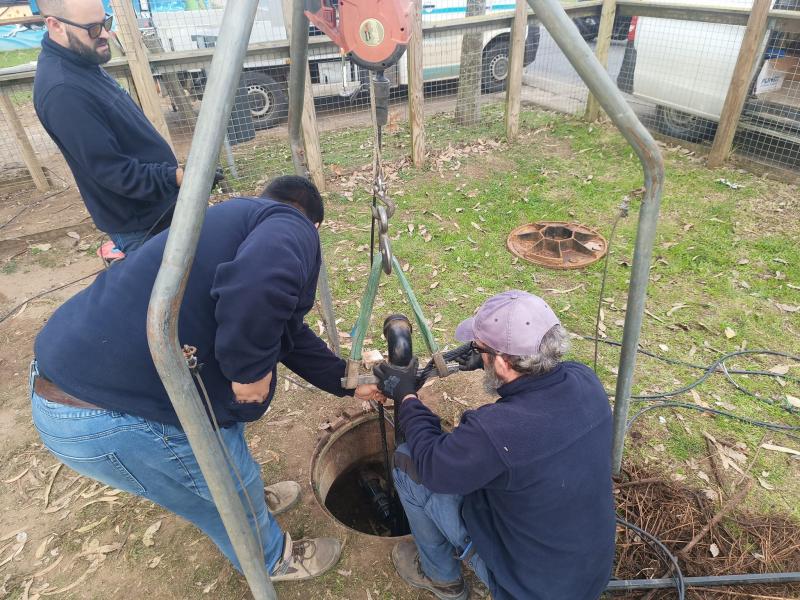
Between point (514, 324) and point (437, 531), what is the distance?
3.94 feet

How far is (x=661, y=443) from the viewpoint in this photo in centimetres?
350

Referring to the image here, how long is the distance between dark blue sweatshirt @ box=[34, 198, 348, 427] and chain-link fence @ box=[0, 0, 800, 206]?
3630mm

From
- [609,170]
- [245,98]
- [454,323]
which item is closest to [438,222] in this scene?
[454,323]

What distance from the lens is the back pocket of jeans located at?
2.08m

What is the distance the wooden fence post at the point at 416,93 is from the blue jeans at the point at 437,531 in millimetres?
5663

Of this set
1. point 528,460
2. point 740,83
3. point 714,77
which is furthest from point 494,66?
point 528,460

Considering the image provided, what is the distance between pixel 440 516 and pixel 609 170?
6.12m

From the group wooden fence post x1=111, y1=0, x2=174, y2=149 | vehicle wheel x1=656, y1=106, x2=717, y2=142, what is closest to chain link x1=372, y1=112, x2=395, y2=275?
wooden fence post x1=111, y1=0, x2=174, y2=149

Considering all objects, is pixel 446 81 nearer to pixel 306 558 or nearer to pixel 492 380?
pixel 492 380

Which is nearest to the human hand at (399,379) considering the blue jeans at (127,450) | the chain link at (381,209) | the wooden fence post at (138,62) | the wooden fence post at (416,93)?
the chain link at (381,209)

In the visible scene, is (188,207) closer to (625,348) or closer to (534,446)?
(534,446)

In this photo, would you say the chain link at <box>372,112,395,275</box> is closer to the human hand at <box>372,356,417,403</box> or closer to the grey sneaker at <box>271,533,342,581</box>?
the human hand at <box>372,356,417,403</box>

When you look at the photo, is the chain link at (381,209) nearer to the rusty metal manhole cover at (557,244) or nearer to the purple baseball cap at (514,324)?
the purple baseball cap at (514,324)

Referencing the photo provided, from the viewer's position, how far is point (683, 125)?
7820 mm
